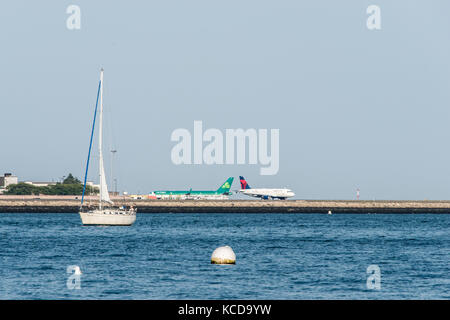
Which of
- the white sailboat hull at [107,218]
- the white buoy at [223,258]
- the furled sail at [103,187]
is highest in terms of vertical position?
the furled sail at [103,187]

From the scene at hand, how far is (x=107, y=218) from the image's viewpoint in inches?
4060

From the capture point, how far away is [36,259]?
5891cm

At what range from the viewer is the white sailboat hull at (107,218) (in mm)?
102812

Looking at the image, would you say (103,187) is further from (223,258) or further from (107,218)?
(223,258)

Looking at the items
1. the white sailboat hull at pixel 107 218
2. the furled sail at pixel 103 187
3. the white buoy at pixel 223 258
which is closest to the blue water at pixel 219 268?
the white buoy at pixel 223 258

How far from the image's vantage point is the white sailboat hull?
10281 centimetres

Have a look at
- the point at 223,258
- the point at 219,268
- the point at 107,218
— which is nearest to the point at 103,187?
the point at 107,218

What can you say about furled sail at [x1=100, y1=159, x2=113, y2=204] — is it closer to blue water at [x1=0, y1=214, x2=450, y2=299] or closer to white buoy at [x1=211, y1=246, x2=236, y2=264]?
blue water at [x1=0, y1=214, x2=450, y2=299]

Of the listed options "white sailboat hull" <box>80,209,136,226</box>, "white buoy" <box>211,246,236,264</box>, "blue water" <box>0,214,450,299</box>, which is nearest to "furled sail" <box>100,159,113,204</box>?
"white sailboat hull" <box>80,209,136,226</box>

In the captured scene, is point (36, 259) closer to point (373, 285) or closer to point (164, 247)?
point (164, 247)

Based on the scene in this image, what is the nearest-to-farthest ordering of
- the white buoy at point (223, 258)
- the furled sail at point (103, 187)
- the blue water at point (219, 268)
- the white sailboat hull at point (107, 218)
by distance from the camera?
1. the blue water at point (219, 268)
2. the white buoy at point (223, 258)
3. the white sailboat hull at point (107, 218)
4. the furled sail at point (103, 187)

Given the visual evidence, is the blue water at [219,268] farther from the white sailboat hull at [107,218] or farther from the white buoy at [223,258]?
the white sailboat hull at [107,218]

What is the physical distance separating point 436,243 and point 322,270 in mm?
33833
